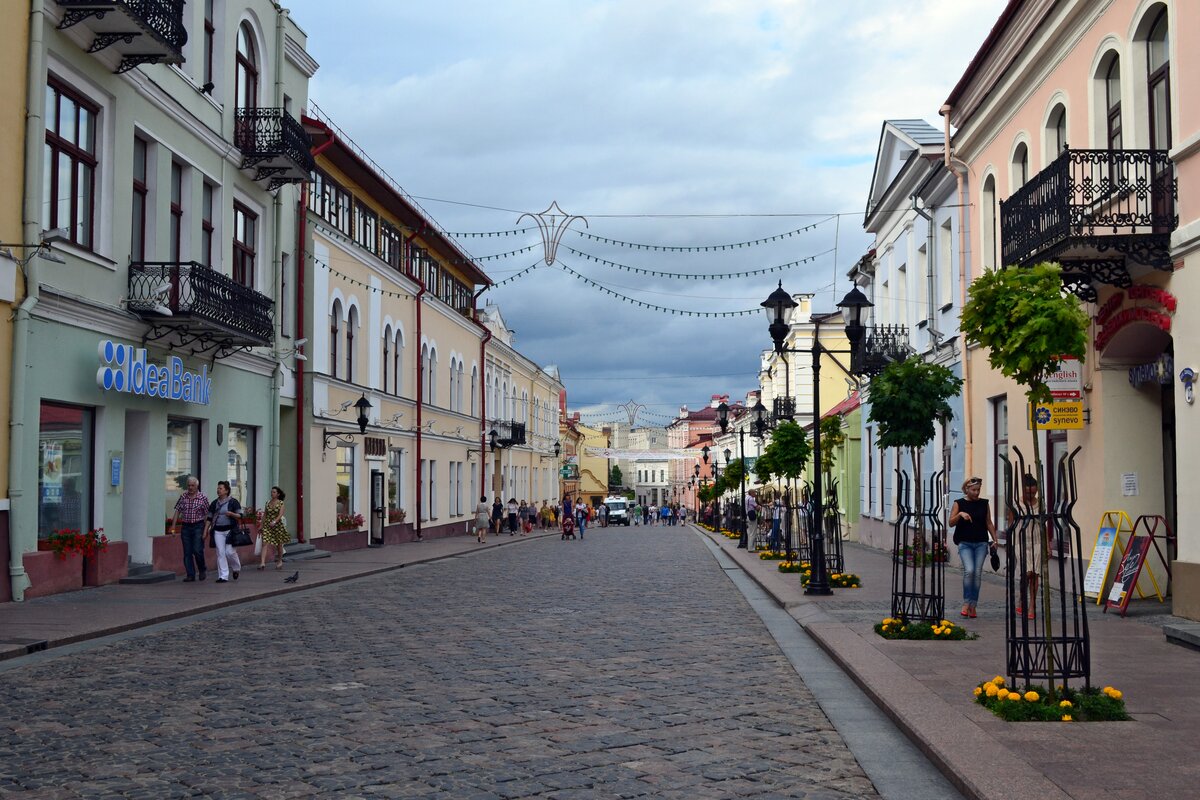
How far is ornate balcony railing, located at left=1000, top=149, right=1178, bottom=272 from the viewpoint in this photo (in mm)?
13047

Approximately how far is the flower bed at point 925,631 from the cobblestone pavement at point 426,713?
1.23 meters

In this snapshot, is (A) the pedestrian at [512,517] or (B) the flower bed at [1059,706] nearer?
(B) the flower bed at [1059,706]

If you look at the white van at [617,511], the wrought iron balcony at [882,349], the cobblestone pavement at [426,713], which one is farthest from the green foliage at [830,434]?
the white van at [617,511]

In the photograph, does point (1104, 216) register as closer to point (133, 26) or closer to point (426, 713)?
point (426, 713)

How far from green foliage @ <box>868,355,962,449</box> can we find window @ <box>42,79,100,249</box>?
11354 mm

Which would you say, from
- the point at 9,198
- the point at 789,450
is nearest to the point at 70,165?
the point at 9,198

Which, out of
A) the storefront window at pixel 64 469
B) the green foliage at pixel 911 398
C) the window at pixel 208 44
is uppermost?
A: the window at pixel 208 44

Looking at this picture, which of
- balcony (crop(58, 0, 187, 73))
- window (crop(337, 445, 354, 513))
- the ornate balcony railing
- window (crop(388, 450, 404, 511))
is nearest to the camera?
the ornate balcony railing

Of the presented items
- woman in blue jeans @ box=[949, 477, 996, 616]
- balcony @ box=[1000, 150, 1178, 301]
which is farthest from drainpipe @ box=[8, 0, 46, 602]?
balcony @ box=[1000, 150, 1178, 301]

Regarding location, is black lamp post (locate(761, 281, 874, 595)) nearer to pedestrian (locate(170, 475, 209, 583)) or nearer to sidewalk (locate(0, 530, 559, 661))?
sidewalk (locate(0, 530, 559, 661))

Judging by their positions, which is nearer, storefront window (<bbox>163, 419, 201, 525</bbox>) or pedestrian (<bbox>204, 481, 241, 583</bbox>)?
pedestrian (<bbox>204, 481, 241, 583</bbox>)

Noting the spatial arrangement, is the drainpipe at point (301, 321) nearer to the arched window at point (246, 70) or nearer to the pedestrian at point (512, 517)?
the arched window at point (246, 70)

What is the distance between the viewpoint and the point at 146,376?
735 inches

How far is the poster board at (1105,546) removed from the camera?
47.5 feet
